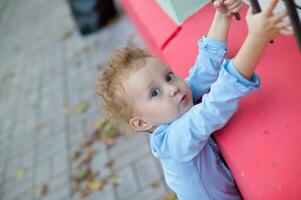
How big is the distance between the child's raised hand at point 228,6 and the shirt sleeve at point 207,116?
0.78ft

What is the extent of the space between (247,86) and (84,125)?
3247 millimetres

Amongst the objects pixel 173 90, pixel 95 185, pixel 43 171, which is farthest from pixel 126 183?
pixel 173 90

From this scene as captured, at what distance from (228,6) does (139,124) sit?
61cm

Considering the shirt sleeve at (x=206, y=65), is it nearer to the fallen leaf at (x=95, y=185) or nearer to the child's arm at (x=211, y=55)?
the child's arm at (x=211, y=55)

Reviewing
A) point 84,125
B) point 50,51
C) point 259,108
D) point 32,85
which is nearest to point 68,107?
point 84,125

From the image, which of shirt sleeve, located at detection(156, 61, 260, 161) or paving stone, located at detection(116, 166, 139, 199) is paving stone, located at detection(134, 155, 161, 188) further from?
shirt sleeve, located at detection(156, 61, 260, 161)

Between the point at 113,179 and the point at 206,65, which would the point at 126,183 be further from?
the point at 206,65

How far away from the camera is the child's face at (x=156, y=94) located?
1809 millimetres

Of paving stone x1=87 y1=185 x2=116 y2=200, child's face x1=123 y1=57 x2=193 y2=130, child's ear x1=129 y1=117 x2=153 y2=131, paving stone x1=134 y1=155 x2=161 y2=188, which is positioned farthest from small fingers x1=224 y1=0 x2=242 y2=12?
paving stone x1=87 y1=185 x2=116 y2=200

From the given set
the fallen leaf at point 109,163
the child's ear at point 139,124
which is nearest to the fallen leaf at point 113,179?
the fallen leaf at point 109,163

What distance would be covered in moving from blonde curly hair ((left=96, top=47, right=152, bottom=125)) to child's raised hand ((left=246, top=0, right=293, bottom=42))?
1.87 ft

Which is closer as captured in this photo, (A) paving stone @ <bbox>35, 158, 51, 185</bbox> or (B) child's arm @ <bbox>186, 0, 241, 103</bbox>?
(B) child's arm @ <bbox>186, 0, 241, 103</bbox>

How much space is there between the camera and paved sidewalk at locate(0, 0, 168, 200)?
3.77m

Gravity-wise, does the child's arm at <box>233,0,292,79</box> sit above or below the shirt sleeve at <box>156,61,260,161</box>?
above
